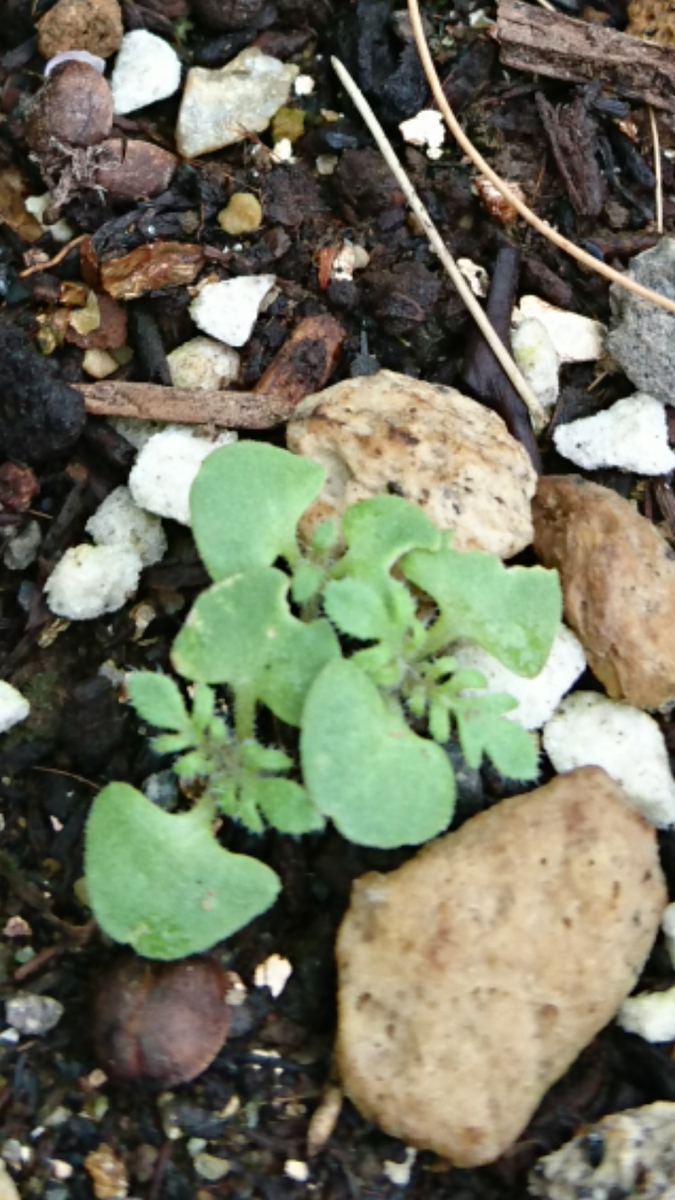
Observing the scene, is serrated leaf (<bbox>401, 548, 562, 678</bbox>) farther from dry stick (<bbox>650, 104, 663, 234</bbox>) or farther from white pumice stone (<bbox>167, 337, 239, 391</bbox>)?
dry stick (<bbox>650, 104, 663, 234</bbox>)

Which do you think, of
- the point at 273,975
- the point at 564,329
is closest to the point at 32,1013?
the point at 273,975

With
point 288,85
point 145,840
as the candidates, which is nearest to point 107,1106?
point 145,840

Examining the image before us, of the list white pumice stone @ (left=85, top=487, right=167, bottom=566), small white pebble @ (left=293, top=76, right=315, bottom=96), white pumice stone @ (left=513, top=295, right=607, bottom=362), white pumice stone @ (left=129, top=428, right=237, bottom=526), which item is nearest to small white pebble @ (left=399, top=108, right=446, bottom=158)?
small white pebble @ (left=293, top=76, right=315, bottom=96)

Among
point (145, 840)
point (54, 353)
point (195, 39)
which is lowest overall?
point (145, 840)

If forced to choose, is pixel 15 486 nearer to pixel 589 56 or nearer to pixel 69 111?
pixel 69 111

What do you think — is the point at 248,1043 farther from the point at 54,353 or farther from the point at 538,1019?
the point at 54,353

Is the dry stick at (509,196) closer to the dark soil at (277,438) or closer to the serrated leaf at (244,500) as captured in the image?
the dark soil at (277,438)
